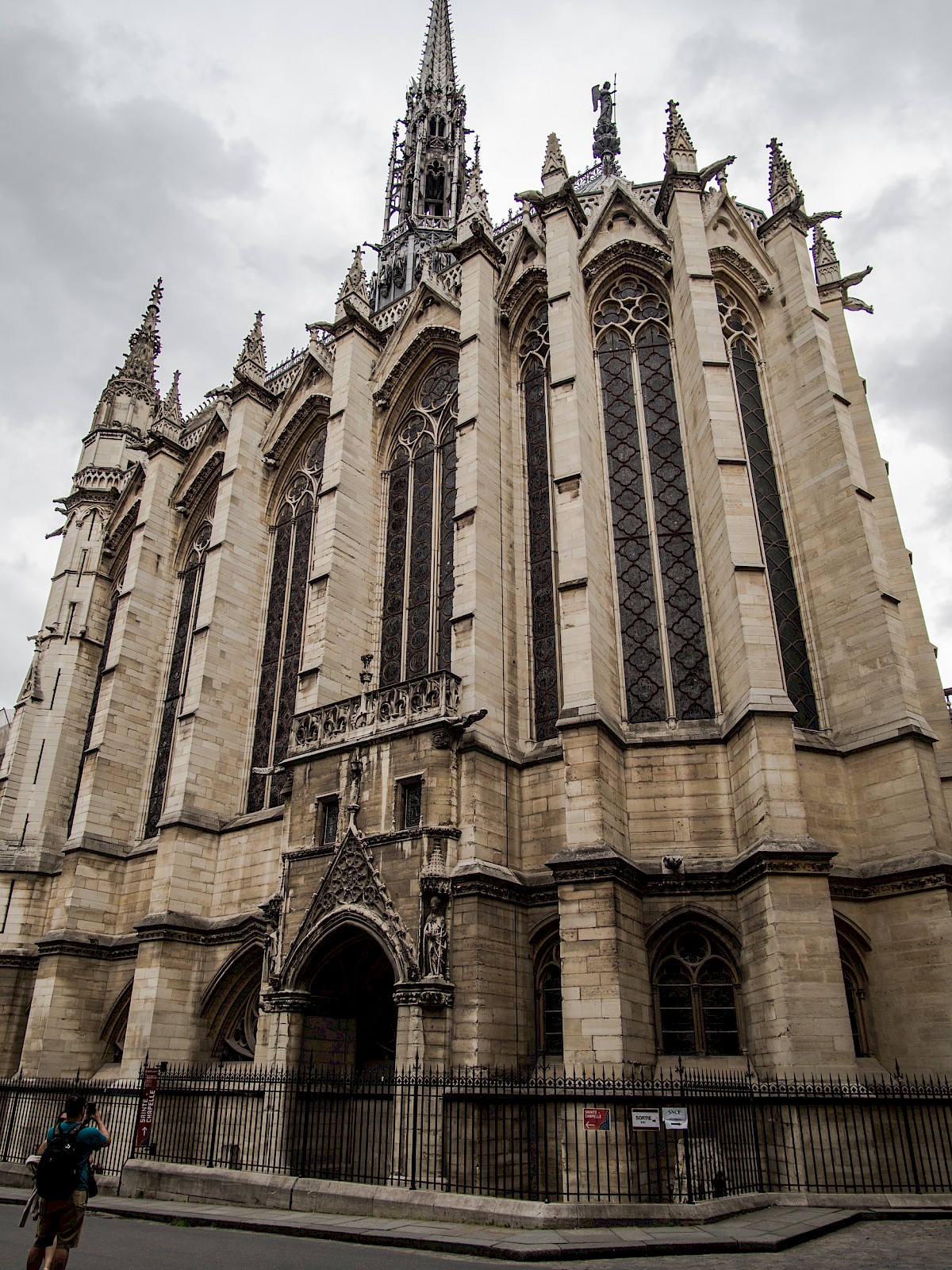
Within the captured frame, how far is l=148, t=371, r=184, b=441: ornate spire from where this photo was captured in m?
28.3

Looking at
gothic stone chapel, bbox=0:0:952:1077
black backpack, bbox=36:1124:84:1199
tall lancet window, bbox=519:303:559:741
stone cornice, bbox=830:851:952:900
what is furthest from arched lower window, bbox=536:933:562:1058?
black backpack, bbox=36:1124:84:1199

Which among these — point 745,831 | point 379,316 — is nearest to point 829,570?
point 745,831

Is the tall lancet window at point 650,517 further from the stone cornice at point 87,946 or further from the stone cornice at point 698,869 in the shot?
the stone cornice at point 87,946

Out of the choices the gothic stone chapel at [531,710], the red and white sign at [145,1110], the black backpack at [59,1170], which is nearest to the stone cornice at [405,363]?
the gothic stone chapel at [531,710]

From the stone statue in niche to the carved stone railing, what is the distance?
3.29 metres

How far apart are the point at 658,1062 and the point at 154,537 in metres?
20.7

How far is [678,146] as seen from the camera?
67.6 ft

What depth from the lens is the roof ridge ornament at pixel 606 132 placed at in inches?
1101

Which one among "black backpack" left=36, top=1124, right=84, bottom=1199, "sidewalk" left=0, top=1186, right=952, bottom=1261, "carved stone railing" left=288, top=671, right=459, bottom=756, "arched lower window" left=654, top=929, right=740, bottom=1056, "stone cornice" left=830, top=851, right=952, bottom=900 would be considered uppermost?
"carved stone railing" left=288, top=671, right=459, bottom=756

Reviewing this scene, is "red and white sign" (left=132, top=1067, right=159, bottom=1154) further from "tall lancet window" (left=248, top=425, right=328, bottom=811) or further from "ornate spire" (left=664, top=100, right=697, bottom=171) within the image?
"ornate spire" (left=664, top=100, right=697, bottom=171)

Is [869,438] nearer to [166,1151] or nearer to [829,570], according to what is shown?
[829,570]

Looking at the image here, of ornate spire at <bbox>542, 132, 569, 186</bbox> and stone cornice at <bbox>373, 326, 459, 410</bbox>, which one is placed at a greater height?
ornate spire at <bbox>542, 132, 569, 186</bbox>

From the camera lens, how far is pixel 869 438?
20.0 metres

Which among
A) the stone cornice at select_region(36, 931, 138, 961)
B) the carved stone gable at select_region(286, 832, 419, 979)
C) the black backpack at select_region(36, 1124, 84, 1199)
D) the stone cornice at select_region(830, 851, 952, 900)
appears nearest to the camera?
the black backpack at select_region(36, 1124, 84, 1199)
